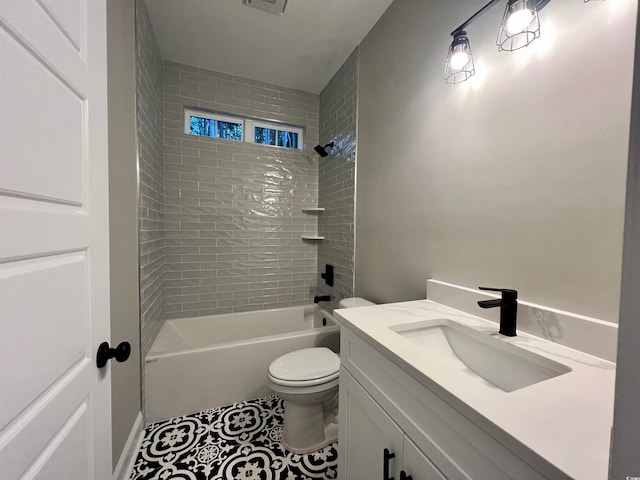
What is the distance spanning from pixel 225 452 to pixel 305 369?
1.98ft

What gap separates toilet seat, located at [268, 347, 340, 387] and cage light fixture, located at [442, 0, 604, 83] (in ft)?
5.21

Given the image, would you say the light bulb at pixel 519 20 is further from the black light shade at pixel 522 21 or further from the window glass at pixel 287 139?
the window glass at pixel 287 139

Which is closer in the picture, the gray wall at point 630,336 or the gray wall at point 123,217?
the gray wall at point 630,336

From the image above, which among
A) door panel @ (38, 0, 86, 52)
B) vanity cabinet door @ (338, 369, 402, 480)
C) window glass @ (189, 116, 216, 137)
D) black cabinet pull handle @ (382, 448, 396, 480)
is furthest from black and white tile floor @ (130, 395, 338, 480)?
window glass @ (189, 116, 216, 137)

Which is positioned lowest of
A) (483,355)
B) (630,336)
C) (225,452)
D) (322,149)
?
(225,452)

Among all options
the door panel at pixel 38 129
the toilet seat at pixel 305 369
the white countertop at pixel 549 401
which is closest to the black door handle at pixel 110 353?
the door panel at pixel 38 129

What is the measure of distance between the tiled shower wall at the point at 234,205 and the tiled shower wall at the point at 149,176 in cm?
15

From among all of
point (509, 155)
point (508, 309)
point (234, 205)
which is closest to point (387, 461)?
point (508, 309)

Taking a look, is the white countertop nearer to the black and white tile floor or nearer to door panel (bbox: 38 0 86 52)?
the black and white tile floor

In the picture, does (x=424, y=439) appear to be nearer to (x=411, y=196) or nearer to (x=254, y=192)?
(x=411, y=196)

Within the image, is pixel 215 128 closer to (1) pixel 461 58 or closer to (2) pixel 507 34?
(1) pixel 461 58

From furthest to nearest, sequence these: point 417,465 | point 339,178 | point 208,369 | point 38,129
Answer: point 339,178 → point 208,369 → point 417,465 → point 38,129

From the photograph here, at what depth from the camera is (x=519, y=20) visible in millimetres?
803

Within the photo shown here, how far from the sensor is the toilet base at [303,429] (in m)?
1.35
